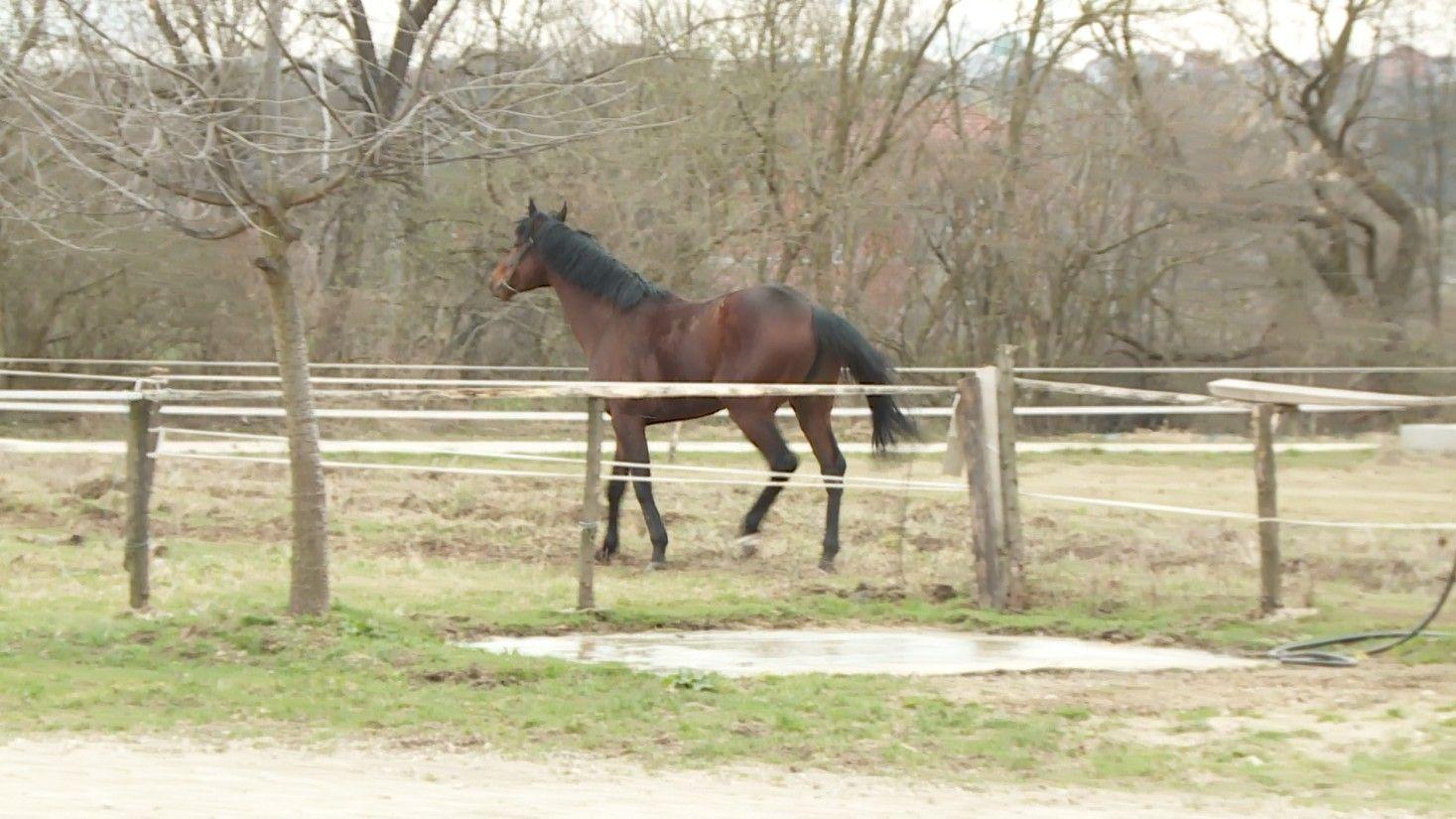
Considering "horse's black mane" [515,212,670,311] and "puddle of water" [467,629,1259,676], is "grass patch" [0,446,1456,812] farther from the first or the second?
"horse's black mane" [515,212,670,311]

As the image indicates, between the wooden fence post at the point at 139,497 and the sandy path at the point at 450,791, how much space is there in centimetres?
250

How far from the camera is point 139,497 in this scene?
347 inches

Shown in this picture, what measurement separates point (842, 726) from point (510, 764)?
4.40 feet

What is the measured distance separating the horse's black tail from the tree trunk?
4.33 metres

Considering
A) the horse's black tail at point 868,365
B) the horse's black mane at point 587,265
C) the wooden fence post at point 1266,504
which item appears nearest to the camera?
the wooden fence post at point 1266,504

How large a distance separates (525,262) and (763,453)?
2.55m

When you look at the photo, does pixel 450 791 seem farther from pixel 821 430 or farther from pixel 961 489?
pixel 821 430

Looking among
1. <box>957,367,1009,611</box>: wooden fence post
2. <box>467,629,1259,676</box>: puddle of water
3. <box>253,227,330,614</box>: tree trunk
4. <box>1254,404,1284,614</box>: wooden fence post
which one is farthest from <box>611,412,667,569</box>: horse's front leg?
<box>1254,404,1284,614</box>: wooden fence post

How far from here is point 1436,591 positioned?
1035cm

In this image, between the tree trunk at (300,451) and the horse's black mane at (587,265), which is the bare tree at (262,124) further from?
the horse's black mane at (587,265)

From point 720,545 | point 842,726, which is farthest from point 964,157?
point 842,726

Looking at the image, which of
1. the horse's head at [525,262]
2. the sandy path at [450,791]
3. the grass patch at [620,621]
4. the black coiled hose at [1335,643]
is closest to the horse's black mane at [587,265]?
the horse's head at [525,262]

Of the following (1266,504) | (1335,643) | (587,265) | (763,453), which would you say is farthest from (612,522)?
(1335,643)

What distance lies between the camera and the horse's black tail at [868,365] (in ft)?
37.8
